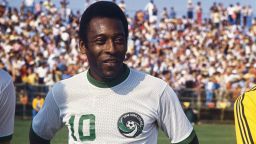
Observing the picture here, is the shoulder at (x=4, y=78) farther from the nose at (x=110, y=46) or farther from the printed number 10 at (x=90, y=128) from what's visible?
the nose at (x=110, y=46)

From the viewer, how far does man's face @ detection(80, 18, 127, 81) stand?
176 inches

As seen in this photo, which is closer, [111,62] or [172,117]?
[111,62]

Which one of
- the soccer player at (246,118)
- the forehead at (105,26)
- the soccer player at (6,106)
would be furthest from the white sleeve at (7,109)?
the soccer player at (246,118)

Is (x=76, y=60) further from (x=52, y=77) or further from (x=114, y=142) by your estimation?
(x=114, y=142)

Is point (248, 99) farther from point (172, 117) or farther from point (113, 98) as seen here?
point (113, 98)

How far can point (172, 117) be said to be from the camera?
15.2 feet

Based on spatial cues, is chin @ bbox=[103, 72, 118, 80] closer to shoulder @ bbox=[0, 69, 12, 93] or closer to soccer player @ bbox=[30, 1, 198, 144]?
soccer player @ bbox=[30, 1, 198, 144]

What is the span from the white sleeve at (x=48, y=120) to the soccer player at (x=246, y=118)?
157 cm

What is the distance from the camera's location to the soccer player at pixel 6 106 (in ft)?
17.6

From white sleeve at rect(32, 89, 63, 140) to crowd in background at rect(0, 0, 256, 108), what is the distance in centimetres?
1981

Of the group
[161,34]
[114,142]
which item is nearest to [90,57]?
[114,142]

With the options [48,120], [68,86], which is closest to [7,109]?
[48,120]

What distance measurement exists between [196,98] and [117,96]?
22.7 m

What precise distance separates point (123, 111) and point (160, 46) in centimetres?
2871
